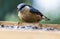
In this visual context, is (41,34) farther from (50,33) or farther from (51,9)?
(51,9)

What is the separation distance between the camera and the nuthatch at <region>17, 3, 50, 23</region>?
0.98 metres

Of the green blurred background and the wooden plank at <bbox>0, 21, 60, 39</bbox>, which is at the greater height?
the green blurred background

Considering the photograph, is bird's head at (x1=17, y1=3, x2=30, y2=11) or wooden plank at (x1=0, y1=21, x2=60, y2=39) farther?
bird's head at (x1=17, y1=3, x2=30, y2=11)

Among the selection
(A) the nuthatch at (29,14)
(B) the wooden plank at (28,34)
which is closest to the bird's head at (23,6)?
(A) the nuthatch at (29,14)

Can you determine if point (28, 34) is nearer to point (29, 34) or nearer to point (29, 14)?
point (29, 34)

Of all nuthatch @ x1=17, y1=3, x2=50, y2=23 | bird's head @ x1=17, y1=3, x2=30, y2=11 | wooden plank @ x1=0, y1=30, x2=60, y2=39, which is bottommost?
wooden plank @ x1=0, y1=30, x2=60, y2=39

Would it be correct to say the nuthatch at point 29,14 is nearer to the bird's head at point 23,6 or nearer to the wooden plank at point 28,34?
the bird's head at point 23,6

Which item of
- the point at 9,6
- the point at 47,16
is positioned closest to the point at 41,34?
the point at 47,16

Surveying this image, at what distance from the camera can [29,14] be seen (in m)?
0.99

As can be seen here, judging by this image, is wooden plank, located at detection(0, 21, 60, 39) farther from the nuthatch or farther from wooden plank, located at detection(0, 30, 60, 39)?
the nuthatch

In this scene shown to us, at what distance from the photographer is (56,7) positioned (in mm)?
1095

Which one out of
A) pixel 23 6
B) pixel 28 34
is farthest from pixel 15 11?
pixel 28 34

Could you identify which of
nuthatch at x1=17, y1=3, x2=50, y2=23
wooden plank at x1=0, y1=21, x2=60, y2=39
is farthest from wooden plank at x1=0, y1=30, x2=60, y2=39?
nuthatch at x1=17, y1=3, x2=50, y2=23

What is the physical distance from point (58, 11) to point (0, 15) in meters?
0.36
